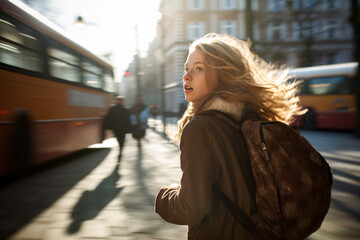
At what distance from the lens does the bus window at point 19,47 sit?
18.3 feet

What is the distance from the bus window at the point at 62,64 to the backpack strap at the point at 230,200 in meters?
6.99

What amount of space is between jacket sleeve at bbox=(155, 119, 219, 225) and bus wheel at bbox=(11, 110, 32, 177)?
5.49 m

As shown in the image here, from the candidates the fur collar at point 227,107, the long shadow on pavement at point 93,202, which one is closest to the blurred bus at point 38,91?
the long shadow on pavement at point 93,202

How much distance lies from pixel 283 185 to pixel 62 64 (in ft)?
26.1

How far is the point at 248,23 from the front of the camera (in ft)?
33.1

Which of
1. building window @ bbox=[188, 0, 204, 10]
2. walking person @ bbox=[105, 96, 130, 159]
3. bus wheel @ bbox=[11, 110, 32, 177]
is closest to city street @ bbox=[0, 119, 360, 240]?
bus wheel @ bbox=[11, 110, 32, 177]

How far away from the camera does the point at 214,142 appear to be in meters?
1.23

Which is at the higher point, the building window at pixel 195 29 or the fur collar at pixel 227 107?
the building window at pixel 195 29

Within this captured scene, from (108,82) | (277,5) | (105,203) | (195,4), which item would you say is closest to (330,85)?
(108,82)

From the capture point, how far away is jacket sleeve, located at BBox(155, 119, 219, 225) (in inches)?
46.9

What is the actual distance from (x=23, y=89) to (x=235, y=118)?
5938 millimetres

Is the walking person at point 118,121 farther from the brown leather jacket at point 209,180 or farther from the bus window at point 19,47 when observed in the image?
the brown leather jacket at point 209,180

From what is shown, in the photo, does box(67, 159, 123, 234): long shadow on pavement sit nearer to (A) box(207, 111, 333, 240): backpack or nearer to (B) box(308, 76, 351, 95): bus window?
(A) box(207, 111, 333, 240): backpack

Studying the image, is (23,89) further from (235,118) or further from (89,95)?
(235,118)
